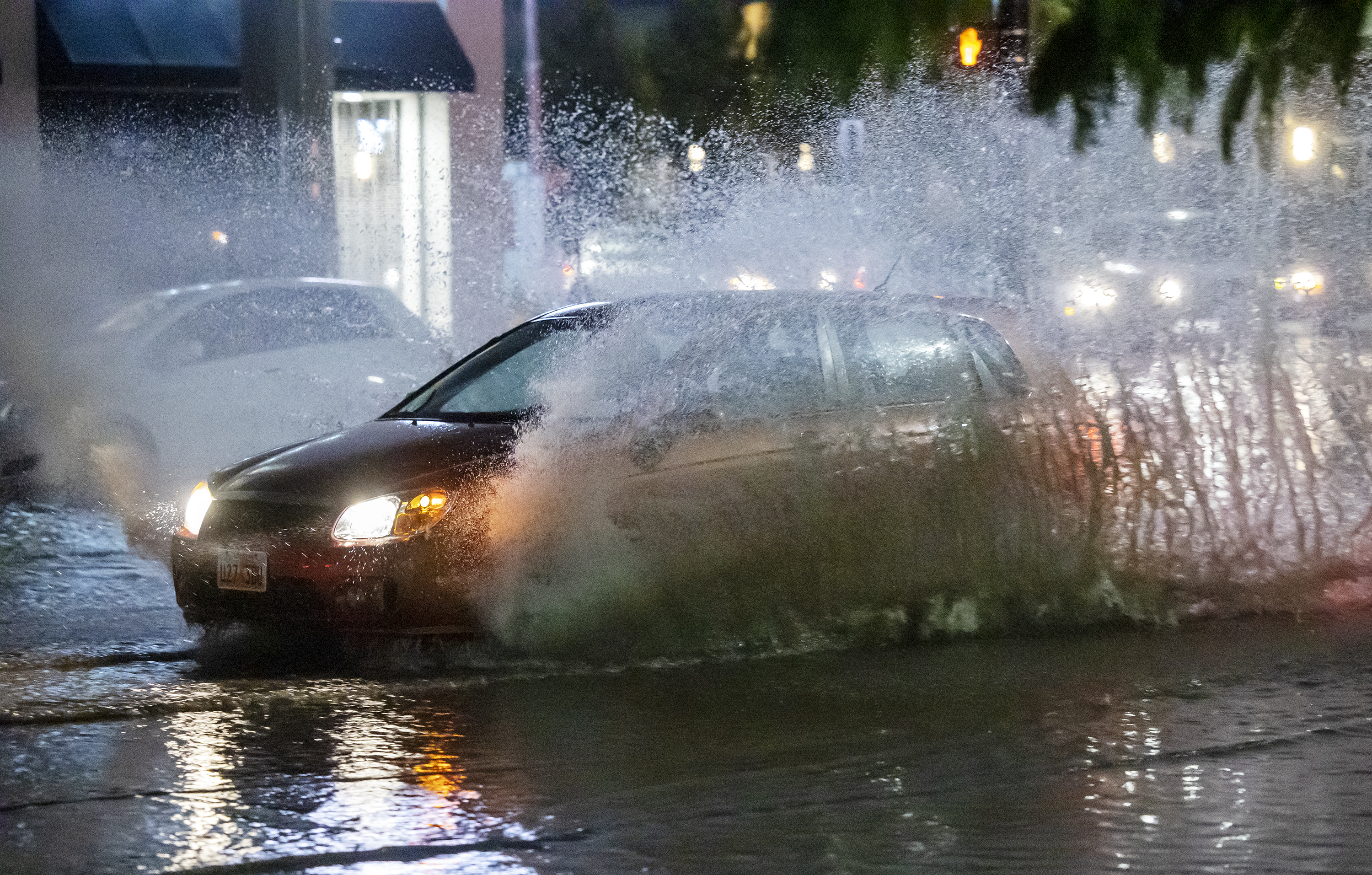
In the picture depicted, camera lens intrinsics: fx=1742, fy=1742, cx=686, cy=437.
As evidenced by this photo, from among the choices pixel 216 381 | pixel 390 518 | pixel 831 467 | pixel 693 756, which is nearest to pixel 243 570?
pixel 390 518

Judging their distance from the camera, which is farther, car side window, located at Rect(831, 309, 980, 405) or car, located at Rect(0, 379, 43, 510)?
car, located at Rect(0, 379, 43, 510)

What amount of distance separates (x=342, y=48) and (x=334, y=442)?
42.8ft

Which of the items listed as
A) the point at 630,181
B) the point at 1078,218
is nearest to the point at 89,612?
the point at 1078,218

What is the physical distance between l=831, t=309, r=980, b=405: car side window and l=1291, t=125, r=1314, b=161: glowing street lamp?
332 cm

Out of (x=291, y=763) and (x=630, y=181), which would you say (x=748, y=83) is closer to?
(x=630, y=181)

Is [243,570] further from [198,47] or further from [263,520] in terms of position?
[198,47]

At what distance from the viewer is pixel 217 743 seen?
512cm

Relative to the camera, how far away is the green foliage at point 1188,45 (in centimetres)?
781

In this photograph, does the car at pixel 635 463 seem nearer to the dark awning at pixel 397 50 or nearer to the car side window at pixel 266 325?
the car side window at pixel 266 325

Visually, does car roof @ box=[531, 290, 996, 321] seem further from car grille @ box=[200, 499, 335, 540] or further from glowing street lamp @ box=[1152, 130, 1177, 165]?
glowing street lamp @ box=[1152, 130, 1177, 165]

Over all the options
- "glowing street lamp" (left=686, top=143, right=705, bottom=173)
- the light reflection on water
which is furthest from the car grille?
"glowing street lamp" (left=686, top=143, right=705, bottom=173)

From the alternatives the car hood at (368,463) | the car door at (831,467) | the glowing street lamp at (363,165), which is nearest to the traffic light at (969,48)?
the car door at (831,467)

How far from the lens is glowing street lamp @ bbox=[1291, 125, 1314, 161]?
9508mm

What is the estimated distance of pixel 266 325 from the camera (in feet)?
35.5
